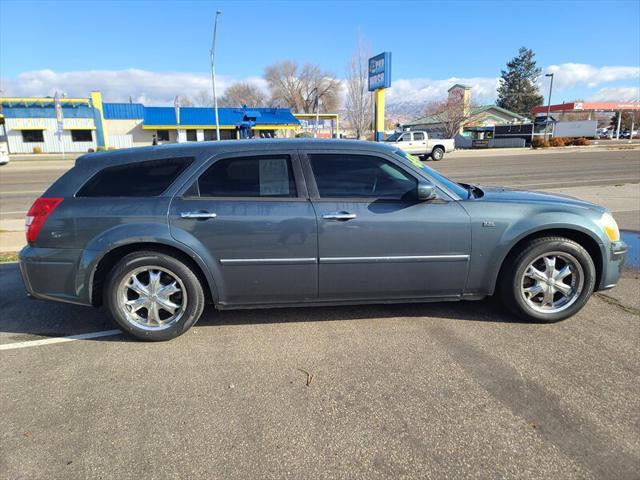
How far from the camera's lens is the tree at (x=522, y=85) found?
99.9m

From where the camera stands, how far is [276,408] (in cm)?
279

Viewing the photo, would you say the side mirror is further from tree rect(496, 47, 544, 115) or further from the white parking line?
tree rect(496, 47, 544, 115)

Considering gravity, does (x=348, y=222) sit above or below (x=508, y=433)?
above

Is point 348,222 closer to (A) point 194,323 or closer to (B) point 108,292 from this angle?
(A) point 194,323

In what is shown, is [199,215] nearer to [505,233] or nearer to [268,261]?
[268,261]

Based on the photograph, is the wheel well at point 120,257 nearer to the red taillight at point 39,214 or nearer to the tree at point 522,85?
the red taillight at point 39,214

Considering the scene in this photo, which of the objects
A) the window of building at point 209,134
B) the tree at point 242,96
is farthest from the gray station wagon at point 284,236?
the tree at point 242,96

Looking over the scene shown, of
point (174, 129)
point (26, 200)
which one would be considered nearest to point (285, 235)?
point (26, 200)

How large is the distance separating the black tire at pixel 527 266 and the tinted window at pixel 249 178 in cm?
202

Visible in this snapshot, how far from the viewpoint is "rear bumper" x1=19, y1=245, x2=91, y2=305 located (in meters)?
3.63

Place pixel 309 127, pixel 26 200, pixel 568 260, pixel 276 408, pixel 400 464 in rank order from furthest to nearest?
pixel 309 127 → pixel 26 200 → pixel 568 260 → pixel 276 408 → pixel 400 464

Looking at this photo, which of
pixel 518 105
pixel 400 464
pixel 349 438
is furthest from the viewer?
pixel 518 105

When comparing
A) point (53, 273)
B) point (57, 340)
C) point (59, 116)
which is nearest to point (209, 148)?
point (53, 273)

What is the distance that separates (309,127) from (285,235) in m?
55.8
